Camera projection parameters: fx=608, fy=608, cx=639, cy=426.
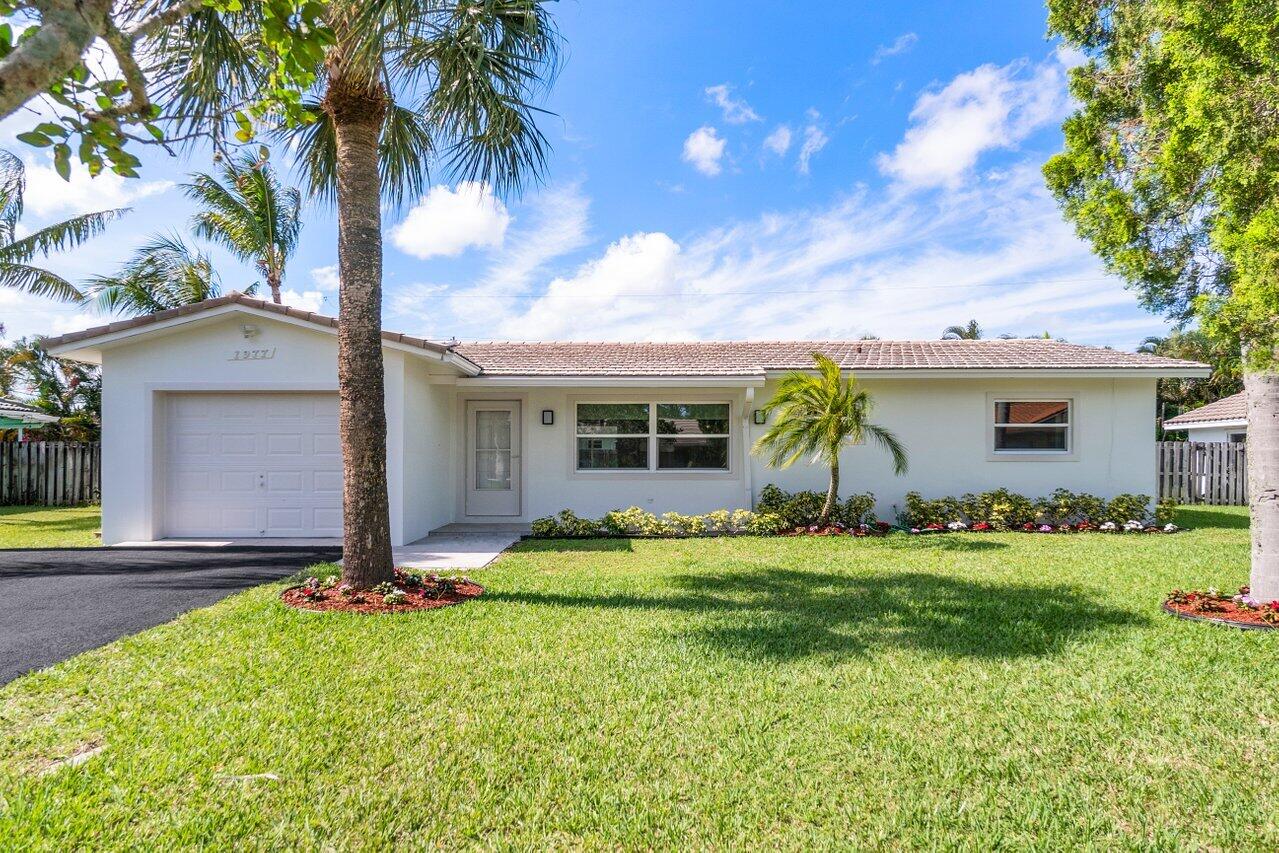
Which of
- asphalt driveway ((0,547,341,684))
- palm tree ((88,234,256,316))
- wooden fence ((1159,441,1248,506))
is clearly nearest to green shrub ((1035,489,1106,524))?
wooden fence ((1159,441,1248,506))

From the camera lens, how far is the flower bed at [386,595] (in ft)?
20.6

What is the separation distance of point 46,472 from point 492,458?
1364 centimetres

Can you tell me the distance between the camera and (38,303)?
15773 millimetres

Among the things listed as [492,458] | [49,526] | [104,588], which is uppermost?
[492,458]

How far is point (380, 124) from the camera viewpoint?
689 cm

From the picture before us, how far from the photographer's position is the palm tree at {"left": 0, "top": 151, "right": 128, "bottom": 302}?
571 inches

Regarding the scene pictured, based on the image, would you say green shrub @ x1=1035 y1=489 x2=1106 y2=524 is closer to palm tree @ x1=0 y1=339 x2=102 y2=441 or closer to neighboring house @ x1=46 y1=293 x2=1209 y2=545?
neighboring house @ x1=46 y1=293 x2=1209 y2=545

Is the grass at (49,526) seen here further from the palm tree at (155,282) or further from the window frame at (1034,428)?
the window frame at (1034,428)

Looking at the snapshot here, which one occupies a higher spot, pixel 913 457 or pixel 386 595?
pixel 913 457

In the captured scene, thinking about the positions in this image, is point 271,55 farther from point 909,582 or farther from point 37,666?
point 909,582

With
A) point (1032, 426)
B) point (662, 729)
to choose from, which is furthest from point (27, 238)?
point (1032, 426)

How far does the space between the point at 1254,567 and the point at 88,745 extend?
9514mm

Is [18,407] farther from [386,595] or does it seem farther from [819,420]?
[819,420]

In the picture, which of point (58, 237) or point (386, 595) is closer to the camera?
point (386, 595)
